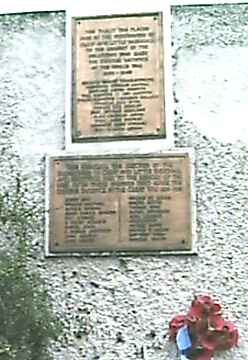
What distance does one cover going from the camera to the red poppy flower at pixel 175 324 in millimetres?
5461

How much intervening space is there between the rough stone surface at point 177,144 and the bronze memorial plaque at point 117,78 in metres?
0.11

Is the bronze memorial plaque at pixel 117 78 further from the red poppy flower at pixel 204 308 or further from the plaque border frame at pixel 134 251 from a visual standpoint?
the red poppy flower at pixel 204 308

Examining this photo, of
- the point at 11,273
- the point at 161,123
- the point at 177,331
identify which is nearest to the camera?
the point at 11,273

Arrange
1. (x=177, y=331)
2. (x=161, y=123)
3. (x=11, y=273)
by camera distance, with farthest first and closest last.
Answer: (x=161, y=123)
(x=177, y=331)
(x=11, y=273)

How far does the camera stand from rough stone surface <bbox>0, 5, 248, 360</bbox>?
5539 mm

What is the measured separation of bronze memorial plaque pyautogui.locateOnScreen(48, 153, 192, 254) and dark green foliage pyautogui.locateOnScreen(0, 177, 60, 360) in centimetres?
26

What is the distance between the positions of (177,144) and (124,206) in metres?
0.49

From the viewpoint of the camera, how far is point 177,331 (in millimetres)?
5461

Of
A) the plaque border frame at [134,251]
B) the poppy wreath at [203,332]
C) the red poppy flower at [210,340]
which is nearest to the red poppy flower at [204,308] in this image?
the poppy wreath at [203,332]

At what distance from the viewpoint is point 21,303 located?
16.9 ft

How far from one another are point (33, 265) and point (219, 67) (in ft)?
5.29

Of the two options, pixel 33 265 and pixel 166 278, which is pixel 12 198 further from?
pixel 166 278

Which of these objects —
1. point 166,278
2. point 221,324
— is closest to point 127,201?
point 166,278

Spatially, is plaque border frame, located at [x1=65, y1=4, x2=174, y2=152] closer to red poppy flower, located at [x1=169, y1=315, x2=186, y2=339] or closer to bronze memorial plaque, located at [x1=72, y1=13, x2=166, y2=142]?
bronze memorial plaque, located at [x1=72, y1=13, x2=166, y2=142]
